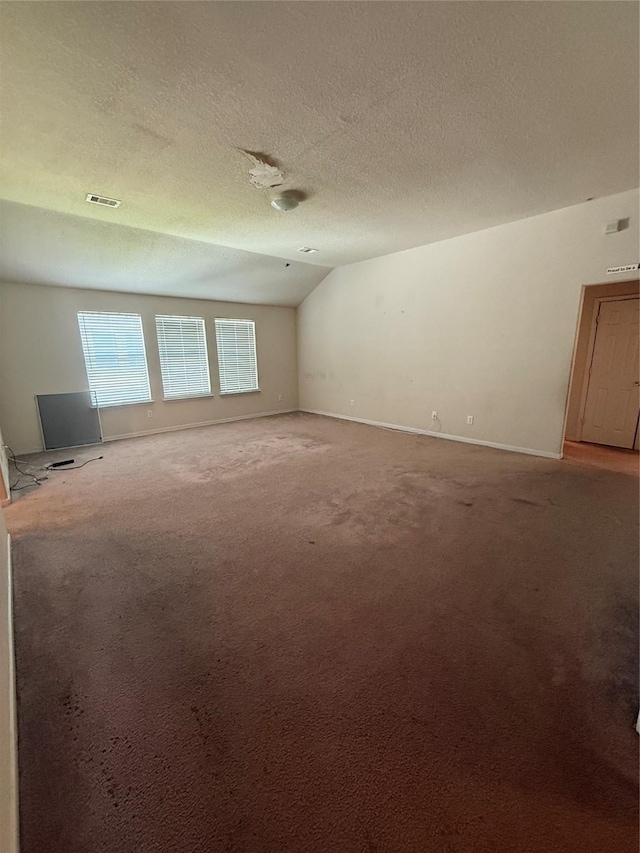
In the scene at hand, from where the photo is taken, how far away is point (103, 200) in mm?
3150

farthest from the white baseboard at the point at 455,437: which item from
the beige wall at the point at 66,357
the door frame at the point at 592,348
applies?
the beige wall at the point at 66,357

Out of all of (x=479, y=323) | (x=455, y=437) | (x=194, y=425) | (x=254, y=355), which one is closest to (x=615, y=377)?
(x=479, y=323)

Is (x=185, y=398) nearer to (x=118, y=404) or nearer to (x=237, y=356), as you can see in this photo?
(x=118, y=404)

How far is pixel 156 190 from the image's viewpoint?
117 inches

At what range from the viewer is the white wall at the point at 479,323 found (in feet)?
12.3

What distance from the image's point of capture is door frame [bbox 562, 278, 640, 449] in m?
4.34

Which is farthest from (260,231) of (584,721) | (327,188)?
(584,721)

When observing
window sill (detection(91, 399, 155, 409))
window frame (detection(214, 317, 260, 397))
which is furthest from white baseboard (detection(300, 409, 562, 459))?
window sill (detection(91, 399, 155, 409))

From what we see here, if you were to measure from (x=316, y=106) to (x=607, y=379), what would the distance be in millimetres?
4885

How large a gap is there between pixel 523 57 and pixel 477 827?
3.18 metres

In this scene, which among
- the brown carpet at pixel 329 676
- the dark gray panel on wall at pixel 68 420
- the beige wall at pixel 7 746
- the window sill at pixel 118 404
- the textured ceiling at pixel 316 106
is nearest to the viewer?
the beige wall at pixel 7 746

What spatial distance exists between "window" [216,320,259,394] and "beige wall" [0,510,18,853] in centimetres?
535

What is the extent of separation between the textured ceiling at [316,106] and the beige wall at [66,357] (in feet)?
4.41

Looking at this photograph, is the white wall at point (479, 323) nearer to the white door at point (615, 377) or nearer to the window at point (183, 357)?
the white door at point (615, 377)
